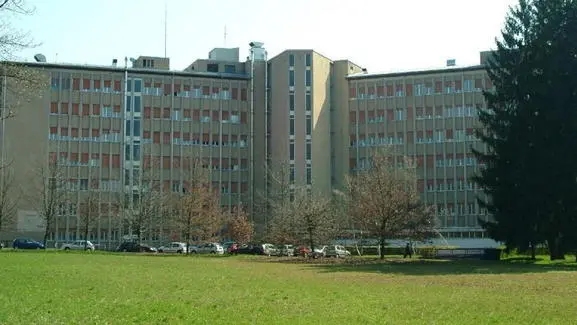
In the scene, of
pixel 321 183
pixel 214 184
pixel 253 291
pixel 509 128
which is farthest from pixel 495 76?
pixel 214 184

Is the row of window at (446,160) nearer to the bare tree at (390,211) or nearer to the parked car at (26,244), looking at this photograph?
the bare tree at (390,211)

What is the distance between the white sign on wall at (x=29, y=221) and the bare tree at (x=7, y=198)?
1.49 meters

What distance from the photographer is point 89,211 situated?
89875 mm

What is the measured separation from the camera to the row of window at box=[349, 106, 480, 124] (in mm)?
101375

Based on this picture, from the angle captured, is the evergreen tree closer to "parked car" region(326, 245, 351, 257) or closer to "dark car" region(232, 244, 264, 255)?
"parked car" region(326, 245, 351, 257)

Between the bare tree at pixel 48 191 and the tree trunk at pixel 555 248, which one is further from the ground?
the bare tree at pixel 48 191

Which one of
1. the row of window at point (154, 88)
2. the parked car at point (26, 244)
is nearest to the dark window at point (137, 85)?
the row of window at point (154, 88)

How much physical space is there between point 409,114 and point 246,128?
24.8 meters

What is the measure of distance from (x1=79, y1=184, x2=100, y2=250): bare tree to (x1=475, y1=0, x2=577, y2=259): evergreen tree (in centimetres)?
5335

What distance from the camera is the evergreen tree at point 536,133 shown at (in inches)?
2015

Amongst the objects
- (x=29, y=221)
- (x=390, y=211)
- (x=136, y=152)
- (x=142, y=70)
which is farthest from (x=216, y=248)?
(x=390, y=211)

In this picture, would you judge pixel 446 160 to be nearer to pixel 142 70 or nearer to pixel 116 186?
pixel 142 70

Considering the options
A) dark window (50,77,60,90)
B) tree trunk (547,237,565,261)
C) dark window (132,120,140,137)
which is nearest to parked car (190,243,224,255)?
dark window (132,120,140,137)

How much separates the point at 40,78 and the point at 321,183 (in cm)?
8045
